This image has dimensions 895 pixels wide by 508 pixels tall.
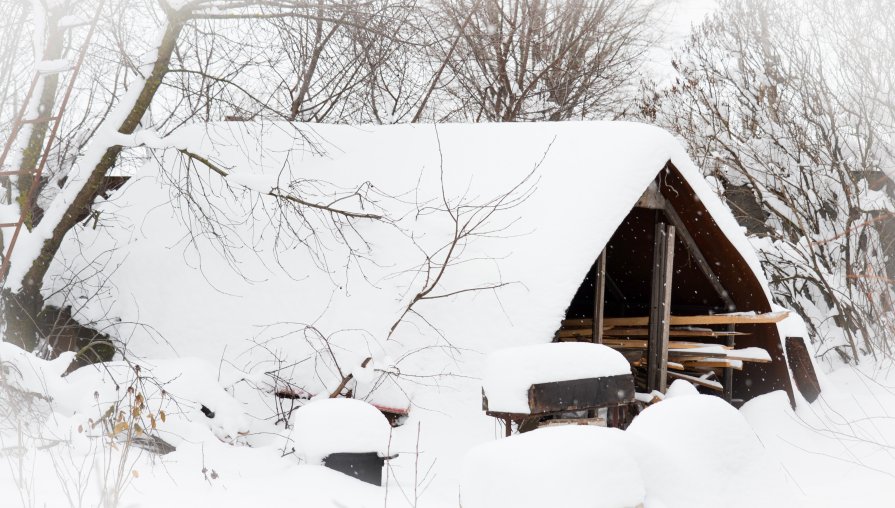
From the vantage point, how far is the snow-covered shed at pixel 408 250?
663 centimetres

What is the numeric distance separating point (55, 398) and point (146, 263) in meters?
2.57

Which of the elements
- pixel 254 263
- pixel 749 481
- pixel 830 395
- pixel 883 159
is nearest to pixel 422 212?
pixel 254 263

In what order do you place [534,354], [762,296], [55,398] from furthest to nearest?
[762,296] < [55,398] < [534,354]

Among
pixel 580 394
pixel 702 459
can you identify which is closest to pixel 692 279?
pixel 580 394

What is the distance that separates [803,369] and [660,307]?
2.25 meters

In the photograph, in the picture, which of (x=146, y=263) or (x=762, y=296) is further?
(x=762, y=296)

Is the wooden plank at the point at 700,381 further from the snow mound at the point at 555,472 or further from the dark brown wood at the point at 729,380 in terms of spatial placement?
the snow mound at the point at 555,472

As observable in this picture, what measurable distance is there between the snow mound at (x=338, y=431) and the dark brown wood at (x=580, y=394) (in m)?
1.29

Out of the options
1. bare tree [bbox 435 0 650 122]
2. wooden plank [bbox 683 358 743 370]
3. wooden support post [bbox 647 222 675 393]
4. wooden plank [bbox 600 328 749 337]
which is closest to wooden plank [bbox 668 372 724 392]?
wooden plank [bbox 683 358 743 370]

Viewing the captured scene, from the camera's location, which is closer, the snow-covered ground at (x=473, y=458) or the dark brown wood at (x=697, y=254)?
the snow-covered ground at (x=473, y=458)

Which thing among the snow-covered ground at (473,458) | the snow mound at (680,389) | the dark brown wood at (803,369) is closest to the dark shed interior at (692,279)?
the dark brown wood at (803,369)

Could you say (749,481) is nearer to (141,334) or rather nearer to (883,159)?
(141,334)

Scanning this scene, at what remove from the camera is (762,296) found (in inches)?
345

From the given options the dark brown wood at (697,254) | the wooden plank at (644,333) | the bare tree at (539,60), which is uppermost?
the bare tree at (539,60)
